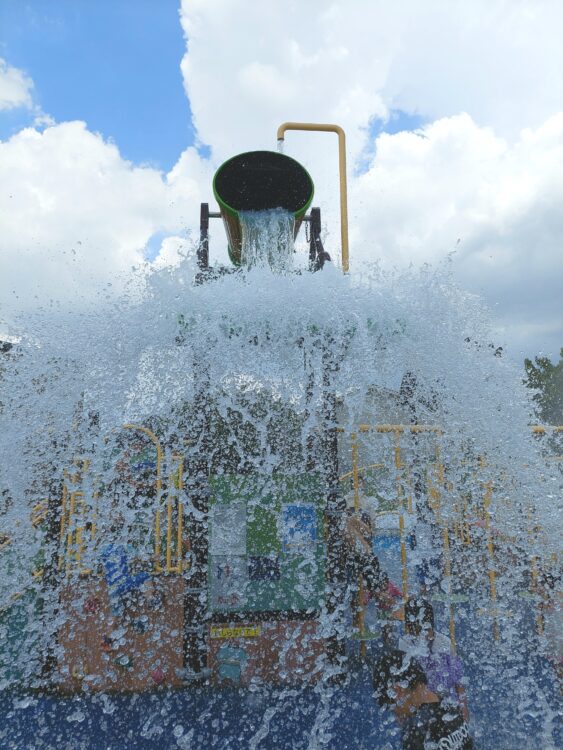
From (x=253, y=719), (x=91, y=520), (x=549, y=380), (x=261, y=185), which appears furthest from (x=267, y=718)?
(x=549, y=380)

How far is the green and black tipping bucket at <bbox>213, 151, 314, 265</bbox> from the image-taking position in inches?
162

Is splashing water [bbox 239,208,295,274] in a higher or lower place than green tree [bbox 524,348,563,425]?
lower

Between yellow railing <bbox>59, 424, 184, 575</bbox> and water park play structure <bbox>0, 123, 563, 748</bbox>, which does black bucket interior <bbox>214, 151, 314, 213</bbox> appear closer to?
water park play structure <bbox>0, 123, 563, 748</bbox>

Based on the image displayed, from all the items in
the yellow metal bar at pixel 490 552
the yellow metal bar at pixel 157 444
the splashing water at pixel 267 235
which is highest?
the splashing water at pixel 267 235

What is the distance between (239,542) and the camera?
4.42m

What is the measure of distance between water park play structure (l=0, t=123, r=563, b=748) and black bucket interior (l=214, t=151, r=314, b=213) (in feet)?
0.05

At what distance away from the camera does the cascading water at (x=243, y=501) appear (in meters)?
3.27

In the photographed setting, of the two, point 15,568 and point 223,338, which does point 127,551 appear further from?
point 223,338

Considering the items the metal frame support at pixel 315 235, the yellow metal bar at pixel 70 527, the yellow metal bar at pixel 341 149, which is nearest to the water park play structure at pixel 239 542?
the yellow metal bar at pixel 70 527

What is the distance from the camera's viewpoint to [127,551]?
13.9 feet

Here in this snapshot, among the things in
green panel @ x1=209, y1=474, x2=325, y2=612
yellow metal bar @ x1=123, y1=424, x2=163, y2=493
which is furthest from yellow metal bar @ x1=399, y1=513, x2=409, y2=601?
yellow metal bar @ x1=123, y1=424, x2=163, y2=493

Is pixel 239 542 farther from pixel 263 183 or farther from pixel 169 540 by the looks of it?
pixel 263 183

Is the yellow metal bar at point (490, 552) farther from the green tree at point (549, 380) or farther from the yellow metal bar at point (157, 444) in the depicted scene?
the green tree at point (549, 380)

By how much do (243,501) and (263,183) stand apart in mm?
2680
